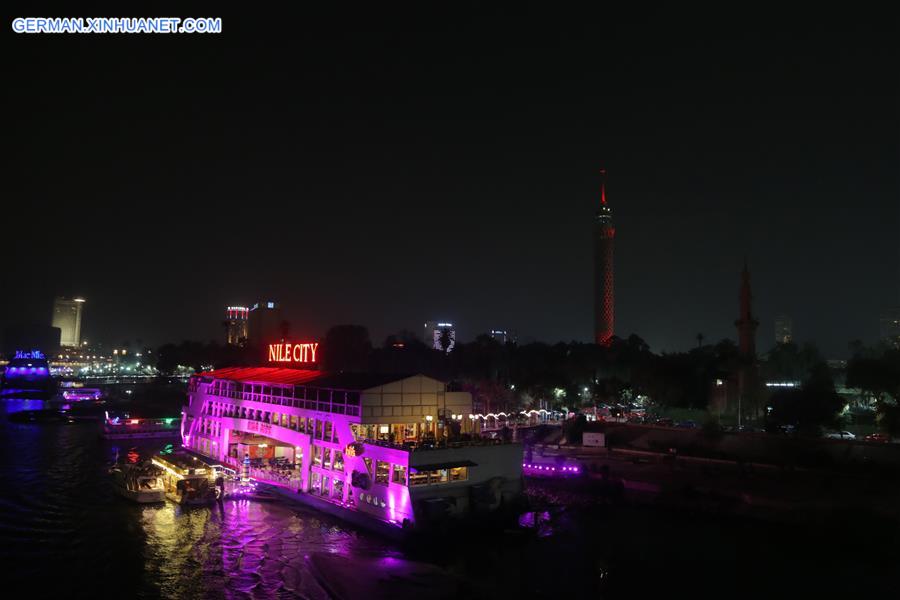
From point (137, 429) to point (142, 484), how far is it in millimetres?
38378

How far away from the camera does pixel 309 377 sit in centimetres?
4328

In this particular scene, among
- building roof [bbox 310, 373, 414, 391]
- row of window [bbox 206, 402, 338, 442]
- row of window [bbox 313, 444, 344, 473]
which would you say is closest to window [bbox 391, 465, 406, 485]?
building roof [bbox 310, 373, 414, 391]

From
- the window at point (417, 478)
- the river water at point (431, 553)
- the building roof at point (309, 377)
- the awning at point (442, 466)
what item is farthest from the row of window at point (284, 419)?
the awning at point (442, 466)

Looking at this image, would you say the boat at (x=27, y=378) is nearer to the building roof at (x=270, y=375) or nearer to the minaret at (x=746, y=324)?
the building roof at (x=270, y=375)

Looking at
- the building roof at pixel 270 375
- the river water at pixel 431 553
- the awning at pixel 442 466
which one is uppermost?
the building roof at pixel 270 375

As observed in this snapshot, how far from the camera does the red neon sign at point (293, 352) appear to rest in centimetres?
4953

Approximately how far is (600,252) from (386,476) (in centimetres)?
16553

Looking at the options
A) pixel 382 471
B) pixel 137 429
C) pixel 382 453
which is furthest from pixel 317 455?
pixel 137 429

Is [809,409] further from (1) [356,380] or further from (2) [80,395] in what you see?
(2) [80,395]

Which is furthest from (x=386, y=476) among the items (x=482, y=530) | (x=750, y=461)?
(x=750, y=461)

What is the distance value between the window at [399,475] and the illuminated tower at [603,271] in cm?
15391

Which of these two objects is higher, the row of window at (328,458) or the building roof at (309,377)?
the building roof at (309,377)

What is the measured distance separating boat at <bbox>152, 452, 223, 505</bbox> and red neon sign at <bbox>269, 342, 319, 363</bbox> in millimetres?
11393

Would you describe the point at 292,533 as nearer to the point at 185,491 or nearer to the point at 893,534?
the point at 185,491
